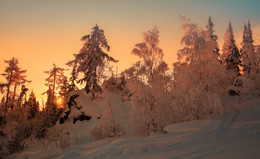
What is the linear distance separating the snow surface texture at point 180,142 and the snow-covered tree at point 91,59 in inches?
78.5

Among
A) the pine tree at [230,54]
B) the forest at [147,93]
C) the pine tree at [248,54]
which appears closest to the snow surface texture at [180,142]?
the forest at [147,93]

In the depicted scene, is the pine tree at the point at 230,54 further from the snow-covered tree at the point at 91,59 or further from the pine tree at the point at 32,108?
the pine tree at the point at 32,108

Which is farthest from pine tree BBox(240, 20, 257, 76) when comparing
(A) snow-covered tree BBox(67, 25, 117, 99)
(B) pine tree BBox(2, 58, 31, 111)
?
(B) pine tree BBox(2, 58, 31, 111)

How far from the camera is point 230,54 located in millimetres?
30156

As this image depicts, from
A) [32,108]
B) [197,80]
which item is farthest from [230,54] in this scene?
[32,108]

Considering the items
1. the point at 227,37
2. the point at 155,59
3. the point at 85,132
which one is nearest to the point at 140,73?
the point at 155,59

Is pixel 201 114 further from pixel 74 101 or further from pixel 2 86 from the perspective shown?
pixel 2 86

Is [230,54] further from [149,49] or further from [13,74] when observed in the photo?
[13,74]

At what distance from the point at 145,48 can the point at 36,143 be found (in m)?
11.4

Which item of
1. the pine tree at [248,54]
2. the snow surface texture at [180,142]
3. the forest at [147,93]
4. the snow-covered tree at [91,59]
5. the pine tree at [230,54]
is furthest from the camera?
the pine tree at [230,54]

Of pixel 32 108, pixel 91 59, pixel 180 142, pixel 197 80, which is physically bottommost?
pixel 180 142

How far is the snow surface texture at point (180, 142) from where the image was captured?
15.1 feet

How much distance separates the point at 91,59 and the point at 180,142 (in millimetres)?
16099

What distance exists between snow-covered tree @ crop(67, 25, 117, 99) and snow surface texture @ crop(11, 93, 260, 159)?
1.99m
